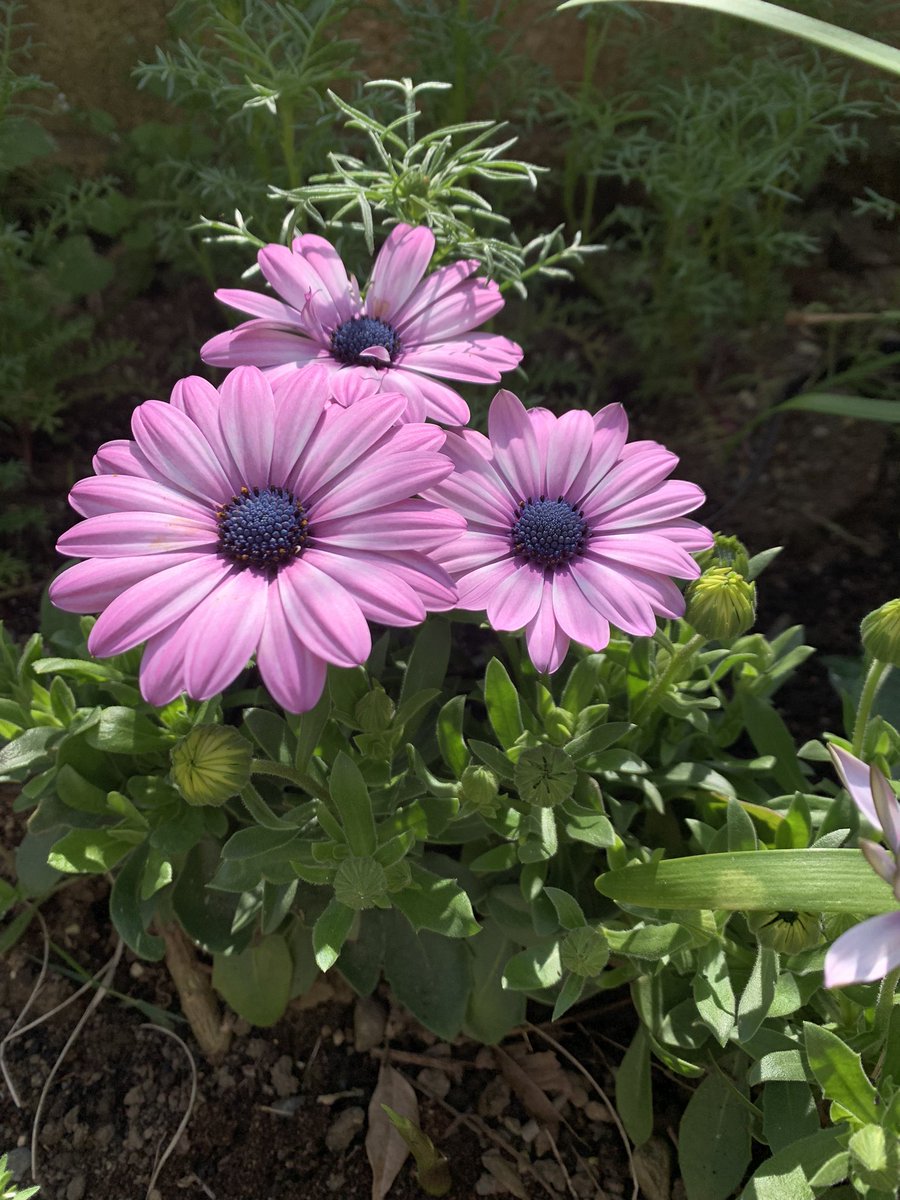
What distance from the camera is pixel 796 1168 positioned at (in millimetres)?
999

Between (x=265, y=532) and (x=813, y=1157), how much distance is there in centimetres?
76

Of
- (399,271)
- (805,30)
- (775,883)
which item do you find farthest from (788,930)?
(805,30)

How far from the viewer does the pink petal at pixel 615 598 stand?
37.6 inches

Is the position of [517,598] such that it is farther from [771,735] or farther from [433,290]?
[771,735]

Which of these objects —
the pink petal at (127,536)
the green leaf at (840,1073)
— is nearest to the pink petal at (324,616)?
the pink petal at (127,536)

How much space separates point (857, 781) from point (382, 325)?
0.68m

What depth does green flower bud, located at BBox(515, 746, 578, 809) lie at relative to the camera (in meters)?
1.04

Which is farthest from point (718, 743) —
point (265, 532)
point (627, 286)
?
point (627, 286)

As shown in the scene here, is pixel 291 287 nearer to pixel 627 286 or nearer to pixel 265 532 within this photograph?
pixel 265 532

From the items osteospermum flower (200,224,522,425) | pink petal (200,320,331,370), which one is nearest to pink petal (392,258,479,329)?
osteospermum flower (200,224,522,425)

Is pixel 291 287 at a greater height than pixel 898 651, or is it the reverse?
pixel 291 287

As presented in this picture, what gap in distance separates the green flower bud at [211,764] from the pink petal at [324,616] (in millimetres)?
168

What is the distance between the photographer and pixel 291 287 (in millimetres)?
1143

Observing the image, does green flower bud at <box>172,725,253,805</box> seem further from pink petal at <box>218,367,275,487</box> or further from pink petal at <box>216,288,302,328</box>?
pink petal at <box>216,288,302,328</box>
